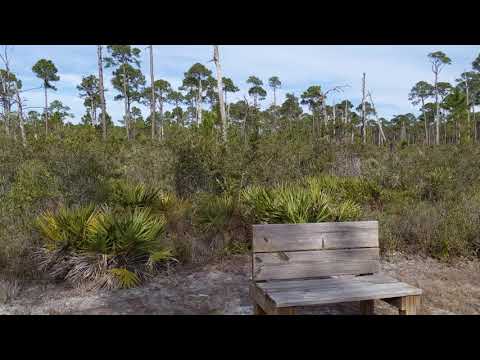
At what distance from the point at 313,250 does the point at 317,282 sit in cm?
30

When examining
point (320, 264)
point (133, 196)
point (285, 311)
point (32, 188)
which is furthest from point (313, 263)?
point (32, 188)

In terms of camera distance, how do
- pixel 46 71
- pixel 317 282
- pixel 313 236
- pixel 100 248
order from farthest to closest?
pixel 46 71, pixel 100 248, pixel 313 236, pixel 317 282

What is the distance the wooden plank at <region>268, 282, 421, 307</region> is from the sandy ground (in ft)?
3.34

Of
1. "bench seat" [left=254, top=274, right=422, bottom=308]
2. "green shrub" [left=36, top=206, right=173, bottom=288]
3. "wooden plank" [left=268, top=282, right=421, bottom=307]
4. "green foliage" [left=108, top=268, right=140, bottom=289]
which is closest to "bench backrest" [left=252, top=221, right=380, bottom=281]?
"bench seat" [left=254, top=274, right=422, bottom=308]

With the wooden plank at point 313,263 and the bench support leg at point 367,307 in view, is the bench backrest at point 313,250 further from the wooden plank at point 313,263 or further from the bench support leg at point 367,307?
the bench support leg at point 367,307

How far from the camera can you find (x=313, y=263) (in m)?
3.39

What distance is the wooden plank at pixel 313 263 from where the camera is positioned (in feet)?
10.8

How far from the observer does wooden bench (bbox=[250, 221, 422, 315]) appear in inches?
118

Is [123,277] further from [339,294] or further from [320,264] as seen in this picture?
[339,294]

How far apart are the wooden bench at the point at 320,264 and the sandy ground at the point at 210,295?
89cm

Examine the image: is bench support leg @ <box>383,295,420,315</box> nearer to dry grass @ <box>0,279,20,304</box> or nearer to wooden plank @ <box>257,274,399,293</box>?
wooden plank @ <box>257,274,399,293</box>
